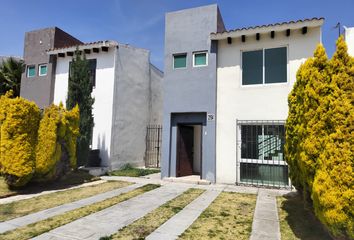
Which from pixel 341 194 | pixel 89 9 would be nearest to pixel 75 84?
pixel 89 9

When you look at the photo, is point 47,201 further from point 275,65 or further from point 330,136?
point 275,65

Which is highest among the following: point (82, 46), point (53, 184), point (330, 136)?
point (82, 46)

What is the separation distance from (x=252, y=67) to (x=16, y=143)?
10.7m

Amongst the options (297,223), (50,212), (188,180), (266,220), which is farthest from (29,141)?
(297,223)

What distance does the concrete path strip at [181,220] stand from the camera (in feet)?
18.6

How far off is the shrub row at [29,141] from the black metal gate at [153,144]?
7.22 m

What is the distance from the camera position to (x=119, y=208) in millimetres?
7828

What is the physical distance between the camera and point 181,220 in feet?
22.1

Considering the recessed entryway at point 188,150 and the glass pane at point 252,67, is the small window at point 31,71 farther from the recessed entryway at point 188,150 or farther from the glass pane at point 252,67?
the glass pane at point 252,67

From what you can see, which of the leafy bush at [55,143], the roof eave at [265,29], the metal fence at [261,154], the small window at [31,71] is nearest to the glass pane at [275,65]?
the roof eave at [265,29]

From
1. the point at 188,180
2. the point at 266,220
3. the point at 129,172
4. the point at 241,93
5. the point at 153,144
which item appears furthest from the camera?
the point at 153,144

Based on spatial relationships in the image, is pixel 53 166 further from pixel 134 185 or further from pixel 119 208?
pixel 119 208

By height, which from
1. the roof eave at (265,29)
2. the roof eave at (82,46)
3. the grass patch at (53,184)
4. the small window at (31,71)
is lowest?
the grass patch at (53,184)

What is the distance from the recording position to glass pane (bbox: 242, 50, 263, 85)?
12148mm
